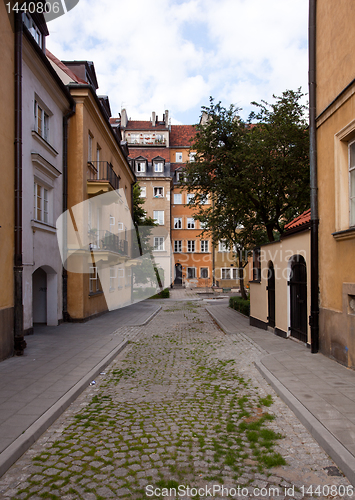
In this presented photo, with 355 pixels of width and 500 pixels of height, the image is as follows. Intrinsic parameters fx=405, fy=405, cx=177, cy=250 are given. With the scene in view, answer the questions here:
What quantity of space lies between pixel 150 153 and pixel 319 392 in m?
48.4

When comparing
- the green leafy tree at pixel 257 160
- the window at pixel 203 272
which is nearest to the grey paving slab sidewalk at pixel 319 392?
the green leafy tree at pixel 257 160

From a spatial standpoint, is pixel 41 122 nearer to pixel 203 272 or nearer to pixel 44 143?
pixel 44 143

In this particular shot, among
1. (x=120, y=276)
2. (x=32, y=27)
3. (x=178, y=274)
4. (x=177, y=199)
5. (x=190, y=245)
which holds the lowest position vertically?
(x=178, y=274)

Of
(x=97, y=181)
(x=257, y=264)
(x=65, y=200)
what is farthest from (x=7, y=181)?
(x=257, y=264)

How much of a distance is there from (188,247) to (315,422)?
45.6 meters

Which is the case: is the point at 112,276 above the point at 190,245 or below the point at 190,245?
below

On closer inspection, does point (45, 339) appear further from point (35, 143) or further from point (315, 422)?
point (315, 422)

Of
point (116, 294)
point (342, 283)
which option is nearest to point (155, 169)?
point (116, 294)

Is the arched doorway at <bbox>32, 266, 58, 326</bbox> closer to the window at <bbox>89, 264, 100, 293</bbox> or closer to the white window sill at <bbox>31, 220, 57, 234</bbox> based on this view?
the white window sill at <bbox>31, 220, 57, 234</bbox>

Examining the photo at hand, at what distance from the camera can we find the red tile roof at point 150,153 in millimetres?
51500

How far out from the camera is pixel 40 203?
43.2ft

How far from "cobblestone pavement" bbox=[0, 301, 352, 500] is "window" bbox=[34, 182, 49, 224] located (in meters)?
7.17

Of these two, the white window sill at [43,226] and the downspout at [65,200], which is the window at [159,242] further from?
the white window sill at [43,226]

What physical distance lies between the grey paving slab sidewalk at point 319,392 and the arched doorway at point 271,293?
2.74 meters
